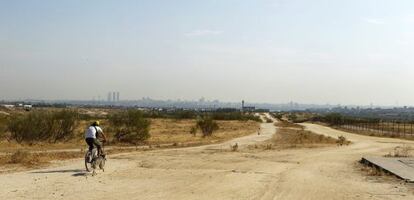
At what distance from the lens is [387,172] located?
76.9ft

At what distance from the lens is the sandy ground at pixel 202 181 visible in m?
16.4

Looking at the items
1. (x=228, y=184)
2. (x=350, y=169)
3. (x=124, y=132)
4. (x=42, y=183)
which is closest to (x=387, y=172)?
(x=350, y=169)

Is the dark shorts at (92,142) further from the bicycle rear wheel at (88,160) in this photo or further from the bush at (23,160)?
the bush at (23,160)

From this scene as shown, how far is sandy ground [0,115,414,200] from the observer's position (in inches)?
647

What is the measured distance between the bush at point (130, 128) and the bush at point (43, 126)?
3.32 metres

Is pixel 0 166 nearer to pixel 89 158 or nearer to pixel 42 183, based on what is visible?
pixel 89 158

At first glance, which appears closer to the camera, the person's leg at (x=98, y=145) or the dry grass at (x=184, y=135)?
the person's leg at (x=98, y=145)

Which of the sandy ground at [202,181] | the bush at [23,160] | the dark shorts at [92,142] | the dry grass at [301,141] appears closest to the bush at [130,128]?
the dry grass at [301,141]

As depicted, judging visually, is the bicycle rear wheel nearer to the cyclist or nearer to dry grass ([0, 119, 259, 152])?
the cyclist

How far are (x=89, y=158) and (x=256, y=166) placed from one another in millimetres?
8018

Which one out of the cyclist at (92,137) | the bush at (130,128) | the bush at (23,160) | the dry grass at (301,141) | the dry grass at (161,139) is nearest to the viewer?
the cyclist at (92,137)

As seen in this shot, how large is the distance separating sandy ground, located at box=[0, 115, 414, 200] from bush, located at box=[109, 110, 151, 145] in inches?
729

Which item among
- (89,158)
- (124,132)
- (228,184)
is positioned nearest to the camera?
(228,184)

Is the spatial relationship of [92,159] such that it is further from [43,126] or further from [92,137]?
[43,126]
